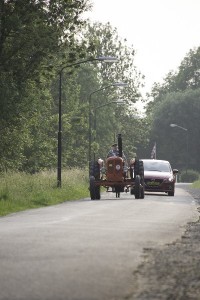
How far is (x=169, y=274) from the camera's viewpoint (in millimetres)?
10469

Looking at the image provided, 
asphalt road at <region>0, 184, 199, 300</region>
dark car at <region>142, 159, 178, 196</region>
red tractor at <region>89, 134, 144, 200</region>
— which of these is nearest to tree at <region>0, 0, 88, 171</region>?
red tractor at <region>89, 134, 144, 200</region>

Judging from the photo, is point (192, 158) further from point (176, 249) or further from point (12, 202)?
point (176, 249)

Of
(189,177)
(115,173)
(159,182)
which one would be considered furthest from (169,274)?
(189,177)

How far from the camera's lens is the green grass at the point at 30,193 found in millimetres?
31016

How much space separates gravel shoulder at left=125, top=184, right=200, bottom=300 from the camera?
8945mm

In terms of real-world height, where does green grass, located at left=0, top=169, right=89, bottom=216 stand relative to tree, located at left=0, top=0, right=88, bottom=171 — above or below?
below

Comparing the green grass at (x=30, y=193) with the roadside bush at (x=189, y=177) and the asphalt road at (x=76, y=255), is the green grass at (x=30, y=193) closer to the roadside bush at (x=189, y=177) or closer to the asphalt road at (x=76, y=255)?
the asphalt road at (x=76, y=255)

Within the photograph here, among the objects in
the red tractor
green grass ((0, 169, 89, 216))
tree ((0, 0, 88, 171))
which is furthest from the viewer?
tree ((0, 0, 88, 171))

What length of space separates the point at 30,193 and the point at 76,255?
80.4ft

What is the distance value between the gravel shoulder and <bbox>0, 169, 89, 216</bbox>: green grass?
13.5 metres

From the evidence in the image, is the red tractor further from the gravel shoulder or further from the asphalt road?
the gravel shoulder

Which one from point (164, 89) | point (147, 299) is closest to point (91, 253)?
point (147, 299)

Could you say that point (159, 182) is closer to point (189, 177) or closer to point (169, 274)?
point (169, 274)

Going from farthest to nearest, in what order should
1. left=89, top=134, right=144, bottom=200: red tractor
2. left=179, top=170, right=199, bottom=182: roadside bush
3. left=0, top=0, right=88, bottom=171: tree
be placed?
left=179, top=170, right=199, bottom=182: roadside bush
left=0, top=0, right=88, bottom=171: tree
left=89, top=134, right=144, bottom=200: red tractor
